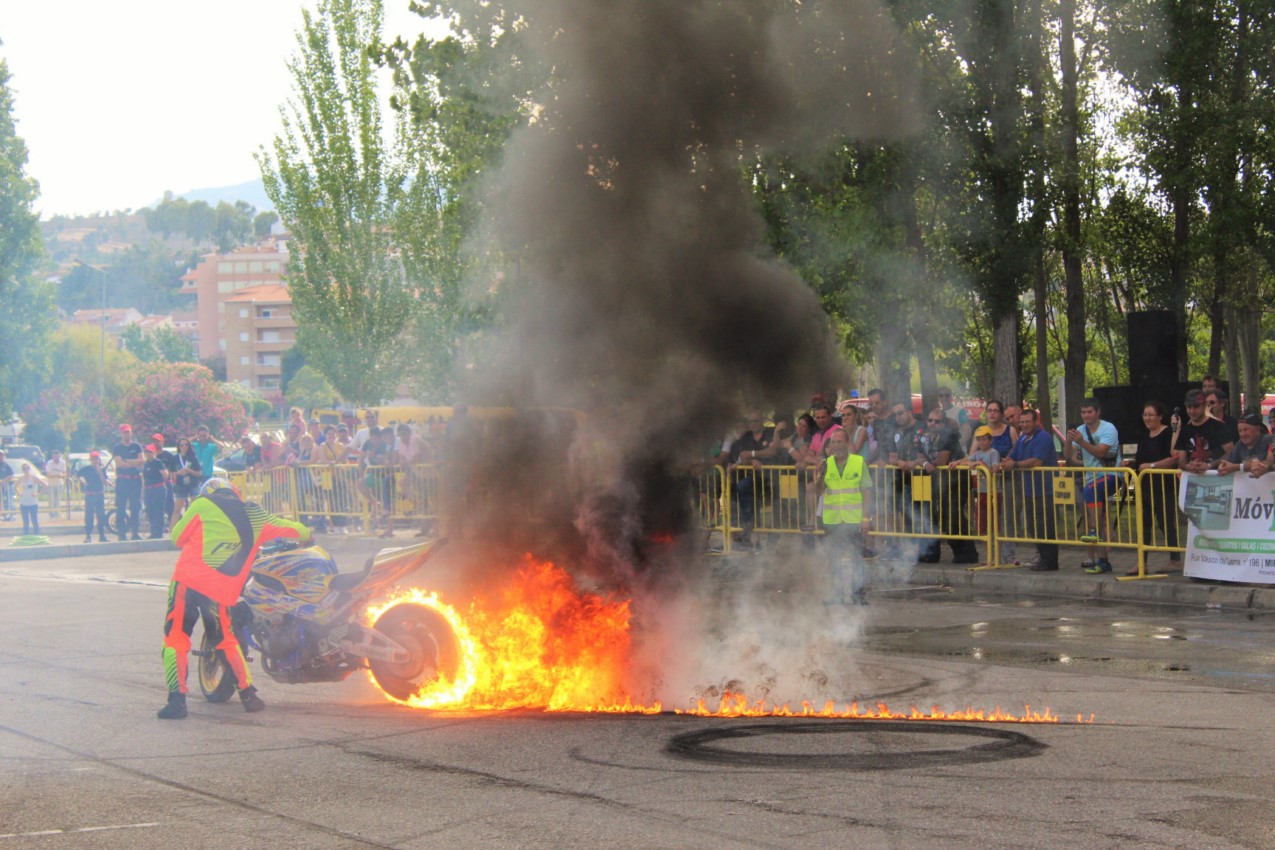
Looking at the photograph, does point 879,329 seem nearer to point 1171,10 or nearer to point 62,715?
point 1171,10

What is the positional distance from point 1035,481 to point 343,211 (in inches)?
1080

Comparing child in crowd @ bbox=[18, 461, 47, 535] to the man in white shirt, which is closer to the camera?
child in crowd @ bbox=[18, 461, 47, 535]

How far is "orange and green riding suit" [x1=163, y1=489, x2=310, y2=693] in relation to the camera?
7.62 m

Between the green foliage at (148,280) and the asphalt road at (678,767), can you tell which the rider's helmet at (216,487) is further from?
the green foliage at (148,280)

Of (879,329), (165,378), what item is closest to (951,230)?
(879,329)

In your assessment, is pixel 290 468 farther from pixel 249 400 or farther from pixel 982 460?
pixel 249 400

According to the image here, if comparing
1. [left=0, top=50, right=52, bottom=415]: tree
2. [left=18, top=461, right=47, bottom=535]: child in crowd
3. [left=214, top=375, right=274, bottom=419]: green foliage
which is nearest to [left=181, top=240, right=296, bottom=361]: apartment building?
[left=214, top=375, right=274, bottom=419]: green foliage

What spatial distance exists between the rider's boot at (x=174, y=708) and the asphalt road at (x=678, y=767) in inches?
5.4

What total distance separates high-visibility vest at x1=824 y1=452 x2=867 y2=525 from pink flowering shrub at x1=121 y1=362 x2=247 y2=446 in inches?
1560

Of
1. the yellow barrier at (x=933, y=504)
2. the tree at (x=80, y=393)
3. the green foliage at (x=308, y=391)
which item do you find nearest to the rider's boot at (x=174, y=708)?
the yellow barrier at (x=933, y=504)

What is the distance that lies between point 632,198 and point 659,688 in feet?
9.71

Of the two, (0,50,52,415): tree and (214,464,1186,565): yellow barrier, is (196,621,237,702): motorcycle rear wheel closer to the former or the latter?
(214,464,1186,565): yellow barrier

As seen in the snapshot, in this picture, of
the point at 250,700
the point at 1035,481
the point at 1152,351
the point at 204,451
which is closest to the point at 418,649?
the point at 250,700

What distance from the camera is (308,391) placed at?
99.4m
